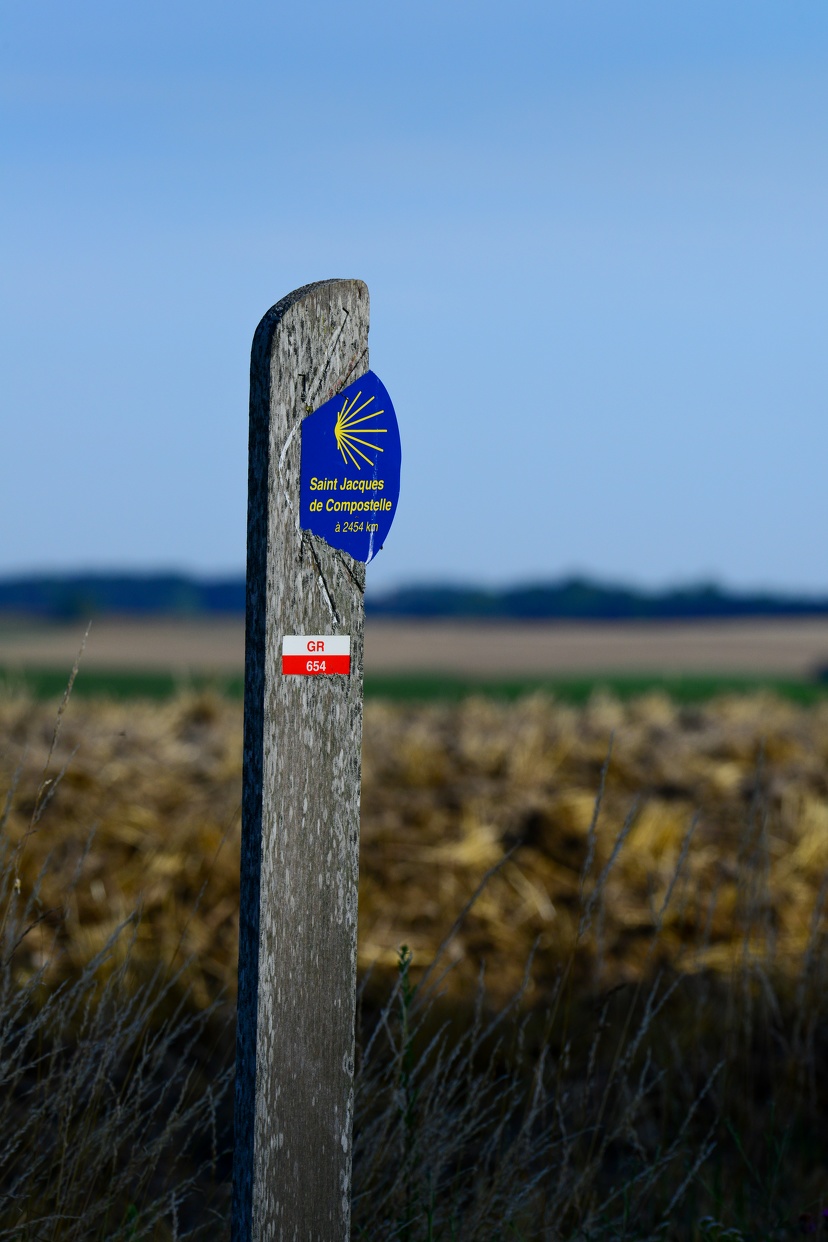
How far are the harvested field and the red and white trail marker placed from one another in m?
3.66

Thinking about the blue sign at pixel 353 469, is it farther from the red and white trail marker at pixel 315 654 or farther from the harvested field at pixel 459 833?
the harvested field at pixel 459 833

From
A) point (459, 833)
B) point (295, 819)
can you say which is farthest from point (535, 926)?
point (295, 819)

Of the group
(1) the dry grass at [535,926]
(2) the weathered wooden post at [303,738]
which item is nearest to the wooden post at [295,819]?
(2) the weathered wooden post at [303,738]

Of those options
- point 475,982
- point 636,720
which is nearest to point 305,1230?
point 475,982

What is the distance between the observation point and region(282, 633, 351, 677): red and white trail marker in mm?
2537

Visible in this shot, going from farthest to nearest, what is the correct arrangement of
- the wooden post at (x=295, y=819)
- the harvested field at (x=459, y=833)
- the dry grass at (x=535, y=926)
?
the harvested field at (x=459, y=833), the dry grass at (x=535, y=926), the wooden post at (x=295, y=819)

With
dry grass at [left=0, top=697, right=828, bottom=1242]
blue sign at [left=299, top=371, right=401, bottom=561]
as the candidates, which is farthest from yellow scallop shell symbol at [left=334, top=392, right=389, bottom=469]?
dry grass at [left=0, top=697, right=828, bottom=1242]

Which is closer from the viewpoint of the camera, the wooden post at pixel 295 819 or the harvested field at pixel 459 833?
the wooden post at pixel 295 819

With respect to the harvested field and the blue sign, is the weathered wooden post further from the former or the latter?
the harvested field

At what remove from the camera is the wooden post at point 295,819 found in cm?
251

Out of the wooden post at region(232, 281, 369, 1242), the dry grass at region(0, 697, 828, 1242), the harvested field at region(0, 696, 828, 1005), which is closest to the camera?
the wooden post at region(232, 281, 369, 1242)

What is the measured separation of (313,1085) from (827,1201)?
2.36 m

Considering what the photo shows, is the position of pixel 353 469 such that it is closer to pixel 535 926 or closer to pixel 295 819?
pixel 295 819

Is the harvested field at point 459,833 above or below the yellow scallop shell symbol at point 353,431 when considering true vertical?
below
